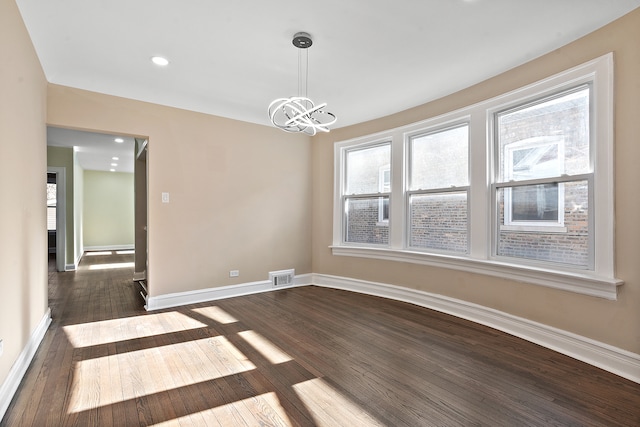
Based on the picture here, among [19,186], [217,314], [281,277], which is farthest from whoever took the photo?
[281,277]

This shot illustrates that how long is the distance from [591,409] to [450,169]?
259 centimetres

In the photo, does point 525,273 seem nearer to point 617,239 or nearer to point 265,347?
point 617,239

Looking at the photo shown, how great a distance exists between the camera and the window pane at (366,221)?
4.65 meters

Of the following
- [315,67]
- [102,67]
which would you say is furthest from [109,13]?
[315,67]

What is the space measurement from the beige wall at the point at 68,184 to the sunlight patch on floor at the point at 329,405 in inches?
265

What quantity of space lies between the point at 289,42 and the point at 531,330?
3370 millimetres

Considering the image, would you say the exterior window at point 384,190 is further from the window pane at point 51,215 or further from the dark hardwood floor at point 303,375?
the window pane at point 51,215

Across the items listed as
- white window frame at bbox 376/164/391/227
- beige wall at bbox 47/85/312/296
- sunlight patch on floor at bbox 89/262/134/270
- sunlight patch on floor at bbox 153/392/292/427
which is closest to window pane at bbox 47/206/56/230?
sunlight patch on floor at bbox 89/262/134/270

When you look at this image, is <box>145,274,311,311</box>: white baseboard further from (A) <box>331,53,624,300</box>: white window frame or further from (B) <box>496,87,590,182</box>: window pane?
(B) <box>496,87,590,182</box>: window pane

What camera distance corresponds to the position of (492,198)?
3346 millimetres

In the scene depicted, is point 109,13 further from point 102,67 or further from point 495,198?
point 495,198

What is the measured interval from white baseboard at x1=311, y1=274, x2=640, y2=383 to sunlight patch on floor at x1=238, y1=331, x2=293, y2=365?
208cm

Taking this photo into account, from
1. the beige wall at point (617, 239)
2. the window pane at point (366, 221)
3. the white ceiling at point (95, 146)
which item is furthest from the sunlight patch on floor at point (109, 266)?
the beige wall at point (617, 239)

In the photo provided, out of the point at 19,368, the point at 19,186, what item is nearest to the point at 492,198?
the point at 19,186
